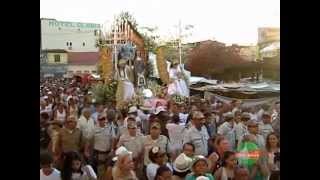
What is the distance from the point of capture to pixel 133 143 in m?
2.51

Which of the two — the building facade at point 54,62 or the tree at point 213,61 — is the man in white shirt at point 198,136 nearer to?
the tree at point 213,61

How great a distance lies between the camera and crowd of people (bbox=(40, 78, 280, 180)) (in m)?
2.47

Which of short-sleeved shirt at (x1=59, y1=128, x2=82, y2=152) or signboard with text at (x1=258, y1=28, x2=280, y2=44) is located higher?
signboard with text at (x1=258, y1=28, x2=280, y2=44)

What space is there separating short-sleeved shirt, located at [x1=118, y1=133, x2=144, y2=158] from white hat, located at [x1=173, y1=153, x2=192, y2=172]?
0.18 metres

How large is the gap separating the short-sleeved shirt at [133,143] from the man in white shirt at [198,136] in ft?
0.71

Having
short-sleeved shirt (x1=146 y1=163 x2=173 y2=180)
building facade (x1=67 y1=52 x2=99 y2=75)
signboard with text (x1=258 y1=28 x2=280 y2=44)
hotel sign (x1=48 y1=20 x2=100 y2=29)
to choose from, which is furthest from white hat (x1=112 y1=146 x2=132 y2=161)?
signboard with text (x1=258 y1=28 x2=280 y2=44)

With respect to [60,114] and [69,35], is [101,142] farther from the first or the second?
[69,35]

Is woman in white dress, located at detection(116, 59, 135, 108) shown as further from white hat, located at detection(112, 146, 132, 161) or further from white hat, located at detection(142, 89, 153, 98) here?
white hat, located at detection(112, 146, 132, 161)

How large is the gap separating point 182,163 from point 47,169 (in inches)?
24.9

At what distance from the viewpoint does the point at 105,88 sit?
2.52 metres

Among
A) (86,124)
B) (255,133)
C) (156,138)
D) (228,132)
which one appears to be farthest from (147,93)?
(255,133)

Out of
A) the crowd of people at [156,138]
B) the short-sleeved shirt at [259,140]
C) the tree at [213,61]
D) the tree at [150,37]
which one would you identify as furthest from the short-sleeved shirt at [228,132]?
the tree at [150,37]
